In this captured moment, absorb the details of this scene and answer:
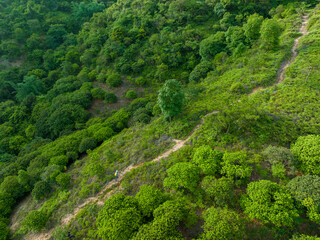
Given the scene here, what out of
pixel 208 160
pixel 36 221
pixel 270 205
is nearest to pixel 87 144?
pixel 36 221

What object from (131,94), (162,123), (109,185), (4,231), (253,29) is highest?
(253,29)

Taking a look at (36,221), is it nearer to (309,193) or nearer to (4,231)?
(4,231)

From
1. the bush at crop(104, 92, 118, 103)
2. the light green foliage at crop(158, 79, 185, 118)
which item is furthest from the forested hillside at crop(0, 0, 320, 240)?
the bush at crop(104, 92, 118, 103)

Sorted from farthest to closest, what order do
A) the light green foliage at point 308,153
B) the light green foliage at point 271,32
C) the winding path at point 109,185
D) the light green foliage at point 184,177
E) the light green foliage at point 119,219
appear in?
the light green foliage at point 271,32 → the winding path at point 109,185 → the light green foliage at point 184,177 → the light green foliage at point 308,153 → the light green foliage at point 119,219

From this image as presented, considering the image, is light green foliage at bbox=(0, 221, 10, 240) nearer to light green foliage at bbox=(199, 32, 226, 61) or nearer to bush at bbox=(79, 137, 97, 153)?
bush at bbox=(79, 137, 97, 153)

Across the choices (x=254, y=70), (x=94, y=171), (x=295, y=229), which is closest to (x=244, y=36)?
(x=254, y=70)

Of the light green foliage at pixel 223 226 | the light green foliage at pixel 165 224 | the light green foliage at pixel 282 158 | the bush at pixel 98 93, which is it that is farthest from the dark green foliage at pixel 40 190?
the light green foliage at pixel 282 158

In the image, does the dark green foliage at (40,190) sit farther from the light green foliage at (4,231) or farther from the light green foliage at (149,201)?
the light green foliage at (149,201)
